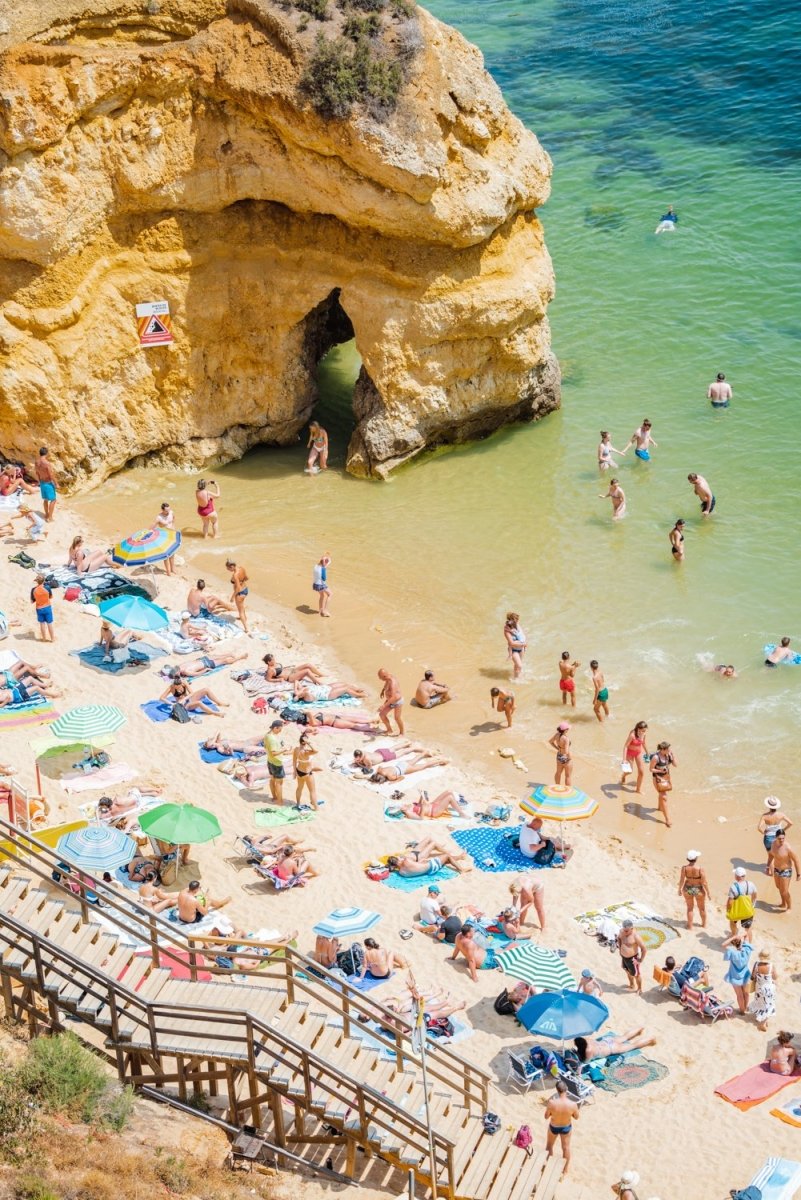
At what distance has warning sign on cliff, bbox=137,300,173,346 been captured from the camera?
2666 cm

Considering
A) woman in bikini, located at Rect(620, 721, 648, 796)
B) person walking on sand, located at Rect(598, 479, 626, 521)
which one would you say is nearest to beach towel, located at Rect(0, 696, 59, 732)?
woman in bikini, located at Rect(620, 721, 648, 796)

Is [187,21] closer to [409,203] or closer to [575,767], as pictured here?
[409,203]

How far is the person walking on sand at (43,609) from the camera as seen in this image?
73.7 ft

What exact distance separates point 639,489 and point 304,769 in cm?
1120

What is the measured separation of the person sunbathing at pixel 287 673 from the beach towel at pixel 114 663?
1.77 meters

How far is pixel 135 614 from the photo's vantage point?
73.2ft

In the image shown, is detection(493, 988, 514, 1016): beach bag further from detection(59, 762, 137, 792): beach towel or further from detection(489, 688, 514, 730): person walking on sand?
detection(489, 688, 514, 730): person walking on sand

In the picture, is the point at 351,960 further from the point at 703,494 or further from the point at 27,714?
the point at 703,494

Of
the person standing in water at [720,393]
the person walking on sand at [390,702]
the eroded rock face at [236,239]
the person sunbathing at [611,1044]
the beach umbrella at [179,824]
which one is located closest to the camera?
the person sunbathing at [611,1044]

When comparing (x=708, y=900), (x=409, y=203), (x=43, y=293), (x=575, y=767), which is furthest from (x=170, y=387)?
(x=708, y=900)

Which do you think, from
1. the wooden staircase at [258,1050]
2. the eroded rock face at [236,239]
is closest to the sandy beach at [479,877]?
the wooden staircase at [258,1050]

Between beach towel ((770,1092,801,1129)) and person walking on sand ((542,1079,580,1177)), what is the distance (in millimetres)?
2237

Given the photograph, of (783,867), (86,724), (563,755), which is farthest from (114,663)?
(783,867)

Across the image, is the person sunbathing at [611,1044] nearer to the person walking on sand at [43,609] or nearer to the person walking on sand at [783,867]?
the person walking on sand at [783,867]
